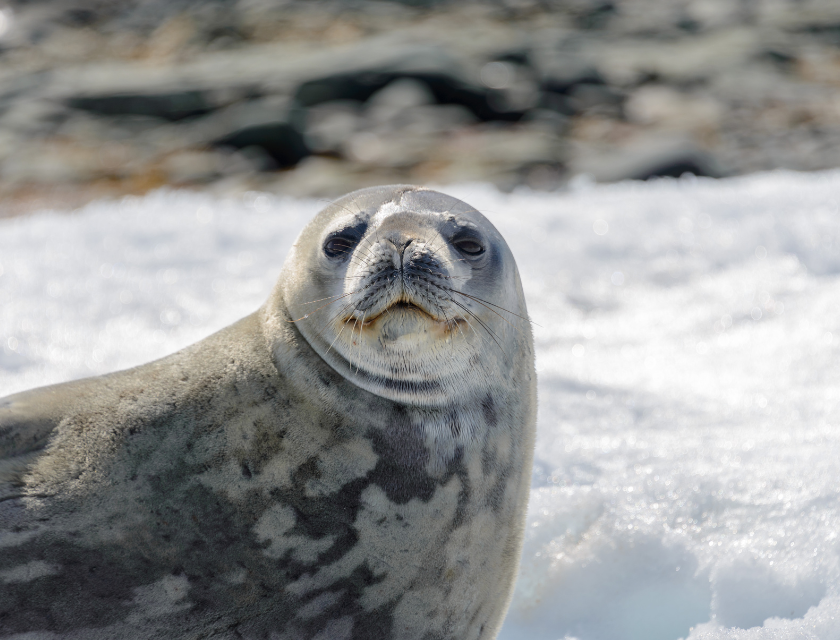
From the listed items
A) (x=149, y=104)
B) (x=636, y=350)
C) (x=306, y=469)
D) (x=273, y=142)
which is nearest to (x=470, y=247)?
(x=306, y=469)

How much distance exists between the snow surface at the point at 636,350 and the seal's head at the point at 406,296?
100cm

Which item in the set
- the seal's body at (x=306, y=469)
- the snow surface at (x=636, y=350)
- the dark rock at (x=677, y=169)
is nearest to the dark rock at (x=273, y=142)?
the snow surface at (x=636, y=350)

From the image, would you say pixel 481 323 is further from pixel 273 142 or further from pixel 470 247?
pixel 273 142

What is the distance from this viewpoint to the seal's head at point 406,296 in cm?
203

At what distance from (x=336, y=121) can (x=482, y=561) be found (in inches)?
309

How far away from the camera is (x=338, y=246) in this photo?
7.23 feet

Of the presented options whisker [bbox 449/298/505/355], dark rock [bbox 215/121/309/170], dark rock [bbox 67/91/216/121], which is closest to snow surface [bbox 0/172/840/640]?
whisker [bbox 449/298/505/355]

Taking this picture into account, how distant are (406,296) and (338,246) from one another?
298mm

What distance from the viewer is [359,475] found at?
1998 mm

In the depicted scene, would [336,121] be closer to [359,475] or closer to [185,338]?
[185,338]

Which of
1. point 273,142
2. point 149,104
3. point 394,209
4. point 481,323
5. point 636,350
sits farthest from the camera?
point 149,104

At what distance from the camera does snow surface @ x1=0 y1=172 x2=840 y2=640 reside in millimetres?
2717

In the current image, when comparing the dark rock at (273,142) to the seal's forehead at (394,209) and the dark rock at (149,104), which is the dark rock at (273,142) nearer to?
the dark rock at (149,104)

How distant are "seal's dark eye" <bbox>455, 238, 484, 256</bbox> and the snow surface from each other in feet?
Result: 3.79
